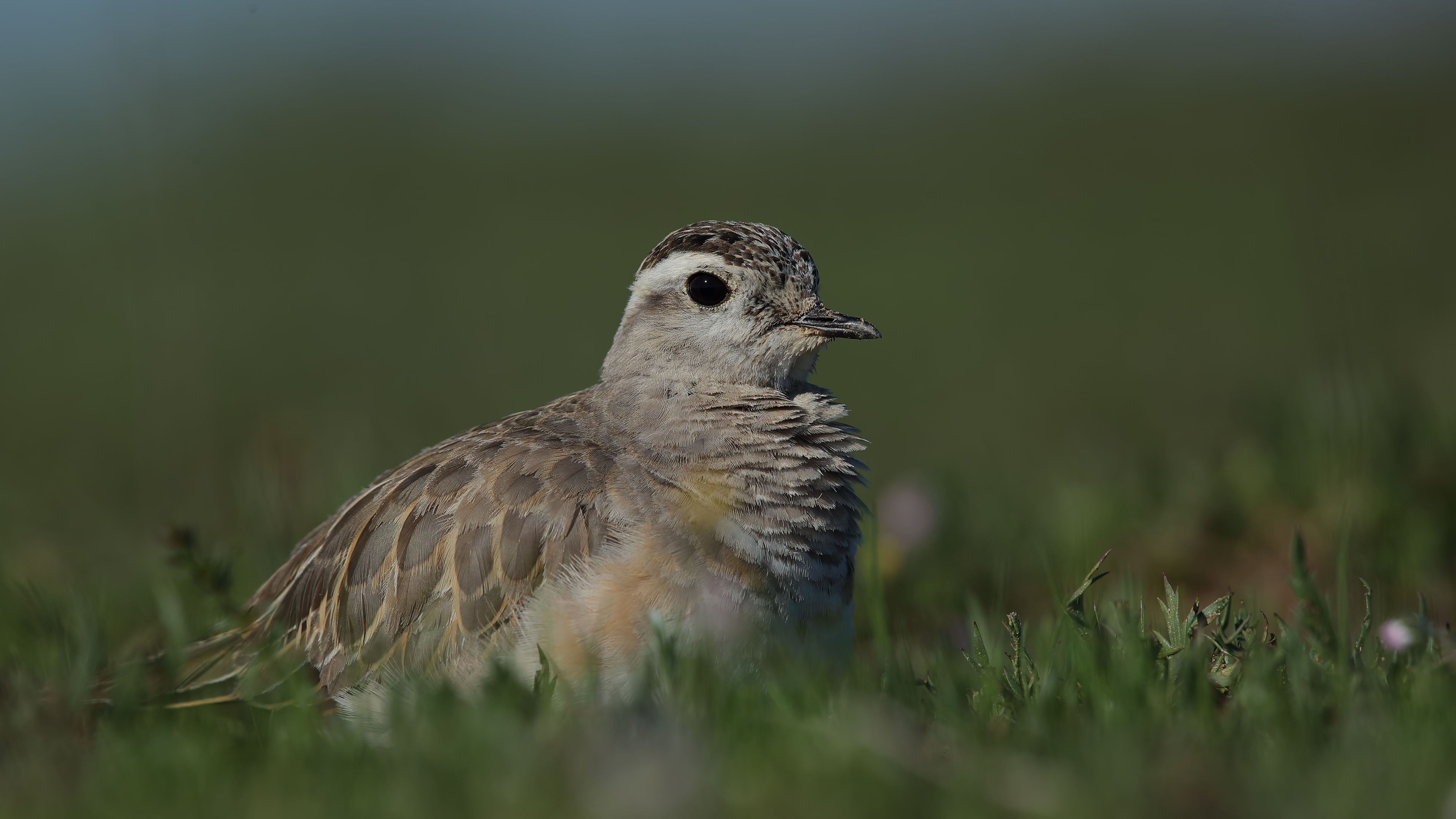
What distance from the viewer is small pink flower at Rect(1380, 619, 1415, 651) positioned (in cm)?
422

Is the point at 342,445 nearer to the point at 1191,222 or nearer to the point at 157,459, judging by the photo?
the point at 157,459

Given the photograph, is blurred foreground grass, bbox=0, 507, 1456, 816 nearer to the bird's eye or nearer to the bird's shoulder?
the bird's shoulder

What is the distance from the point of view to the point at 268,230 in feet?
79.8

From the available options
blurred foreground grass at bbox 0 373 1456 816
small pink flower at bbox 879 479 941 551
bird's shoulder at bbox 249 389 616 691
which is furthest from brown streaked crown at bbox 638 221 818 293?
small pink flower at bbox 879 479 941 551

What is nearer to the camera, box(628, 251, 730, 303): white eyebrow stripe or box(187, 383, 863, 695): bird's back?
box(187, 383, 863, 695): bird's back

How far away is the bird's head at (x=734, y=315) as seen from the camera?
5977 mm

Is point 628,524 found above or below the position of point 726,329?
below

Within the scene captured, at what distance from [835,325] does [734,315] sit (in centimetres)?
46

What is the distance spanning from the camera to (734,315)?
6.02m

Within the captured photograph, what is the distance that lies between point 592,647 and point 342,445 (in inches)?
177

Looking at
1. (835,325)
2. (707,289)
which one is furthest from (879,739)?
(707,289)

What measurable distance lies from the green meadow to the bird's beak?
3.45ft

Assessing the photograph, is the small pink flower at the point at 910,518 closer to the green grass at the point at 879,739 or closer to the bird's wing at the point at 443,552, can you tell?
the bird's wing at the point at 443,552

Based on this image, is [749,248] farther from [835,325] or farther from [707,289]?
[835,325]
